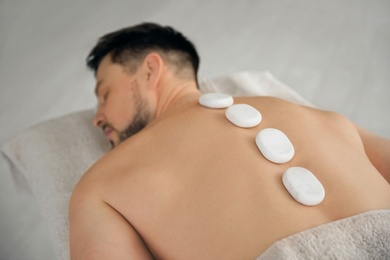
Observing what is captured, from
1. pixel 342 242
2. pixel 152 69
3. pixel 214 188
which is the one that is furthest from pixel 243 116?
pixel 152 69

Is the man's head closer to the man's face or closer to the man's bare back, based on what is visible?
the man's face

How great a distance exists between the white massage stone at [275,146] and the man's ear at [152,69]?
469 mm

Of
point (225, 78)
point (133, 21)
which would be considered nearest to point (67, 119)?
point (225, 78)

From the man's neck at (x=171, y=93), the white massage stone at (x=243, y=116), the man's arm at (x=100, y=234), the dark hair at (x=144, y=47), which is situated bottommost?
the man's arm at (x=100, y=234)

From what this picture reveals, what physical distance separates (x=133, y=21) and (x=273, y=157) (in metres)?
1.68

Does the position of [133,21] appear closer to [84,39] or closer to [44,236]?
[84,39]

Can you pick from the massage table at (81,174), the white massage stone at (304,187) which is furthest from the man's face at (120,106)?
the white massage stone at (304,187)

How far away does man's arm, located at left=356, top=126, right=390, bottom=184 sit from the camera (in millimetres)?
1077

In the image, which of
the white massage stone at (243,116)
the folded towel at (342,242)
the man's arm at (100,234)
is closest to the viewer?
the folded towel at (342,242)

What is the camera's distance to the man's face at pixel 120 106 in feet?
4.00

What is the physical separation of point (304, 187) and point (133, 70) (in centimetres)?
71

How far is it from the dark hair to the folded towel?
0.75m

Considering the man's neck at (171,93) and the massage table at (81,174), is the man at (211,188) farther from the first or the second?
the man's neck at (171,93)

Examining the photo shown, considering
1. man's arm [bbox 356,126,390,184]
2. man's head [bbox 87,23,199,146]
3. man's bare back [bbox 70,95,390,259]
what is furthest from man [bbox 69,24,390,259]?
man's head [bbox 87,23,199,146]
